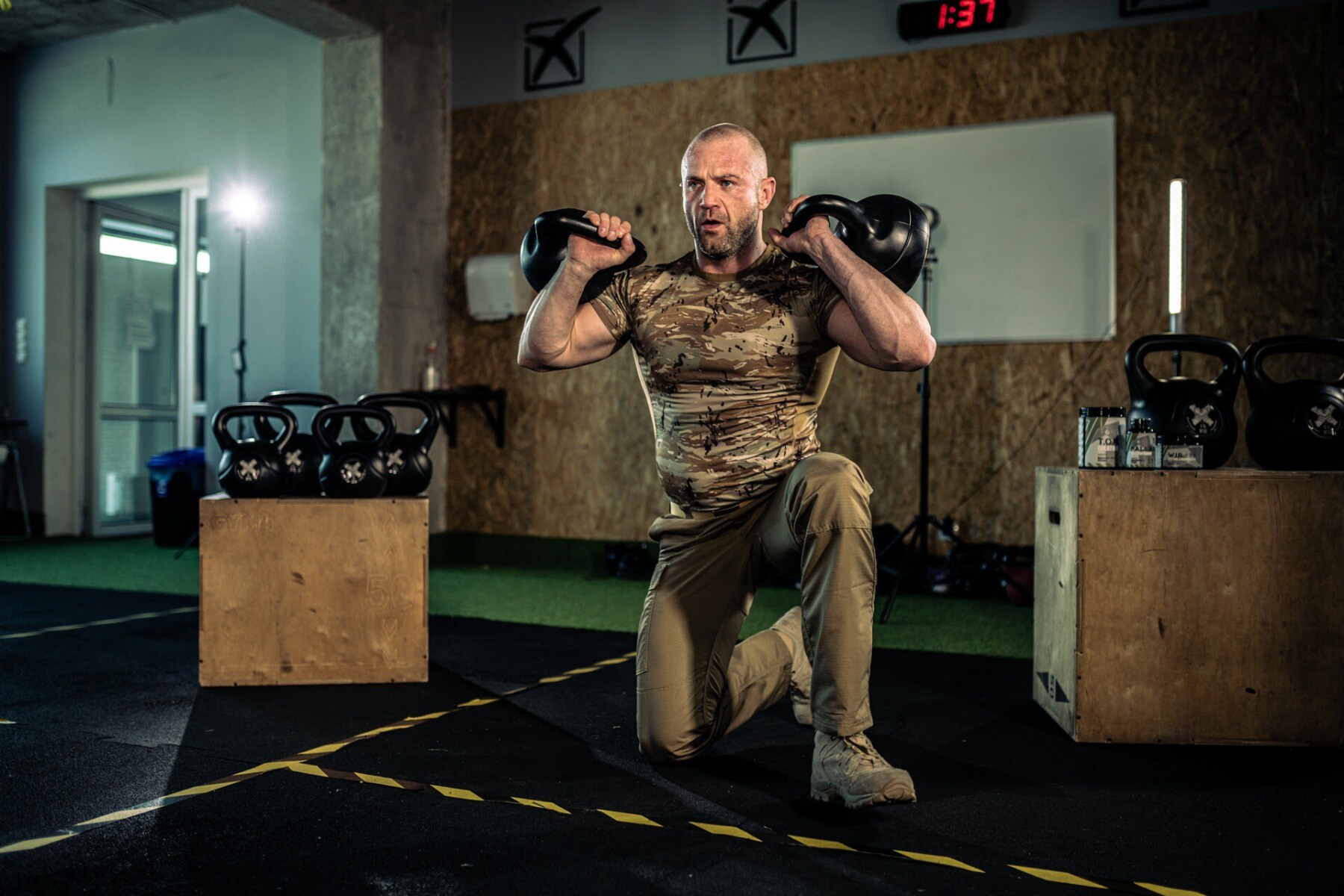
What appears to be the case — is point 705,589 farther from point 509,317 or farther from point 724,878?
point 509,317

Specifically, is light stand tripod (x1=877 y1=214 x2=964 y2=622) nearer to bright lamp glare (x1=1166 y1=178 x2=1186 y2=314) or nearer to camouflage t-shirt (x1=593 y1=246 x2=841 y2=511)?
bright lamp glare (x1=1166 y1=178 x2=1186 y2=314)

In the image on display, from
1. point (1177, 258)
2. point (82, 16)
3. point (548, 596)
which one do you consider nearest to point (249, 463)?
point (548, 596)

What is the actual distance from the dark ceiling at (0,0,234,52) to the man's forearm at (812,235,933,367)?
19.3 ft

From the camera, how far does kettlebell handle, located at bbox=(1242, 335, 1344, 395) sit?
2.60m

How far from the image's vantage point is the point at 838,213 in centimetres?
223

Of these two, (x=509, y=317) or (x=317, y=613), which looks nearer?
(x=317, y=613)

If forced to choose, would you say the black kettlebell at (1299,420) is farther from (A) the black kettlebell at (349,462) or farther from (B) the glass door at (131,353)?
(B) the glass door at (131,353)

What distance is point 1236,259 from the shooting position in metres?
4.86

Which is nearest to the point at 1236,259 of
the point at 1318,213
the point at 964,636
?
the point at 1318,213

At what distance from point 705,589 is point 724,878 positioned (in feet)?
2.49

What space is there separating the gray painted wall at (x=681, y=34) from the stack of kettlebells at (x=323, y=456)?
3.27 metres

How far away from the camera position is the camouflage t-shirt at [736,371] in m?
2.36

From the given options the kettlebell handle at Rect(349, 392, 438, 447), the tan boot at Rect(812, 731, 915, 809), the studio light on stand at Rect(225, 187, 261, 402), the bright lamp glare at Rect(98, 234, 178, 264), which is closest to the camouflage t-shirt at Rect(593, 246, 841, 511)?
the tan boot at Rect(812, 731, 915, 809)

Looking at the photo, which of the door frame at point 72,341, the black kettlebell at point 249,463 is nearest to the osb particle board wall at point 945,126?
the door frame at point 72,341
